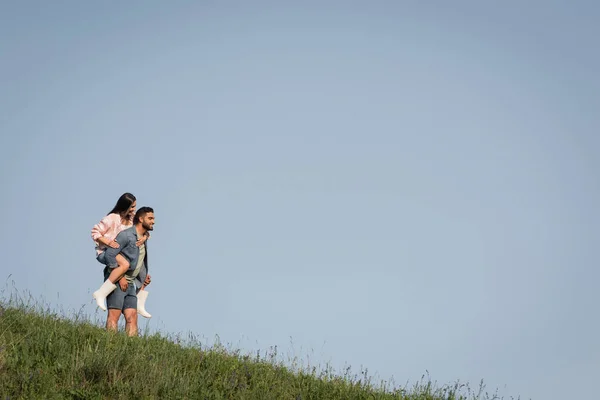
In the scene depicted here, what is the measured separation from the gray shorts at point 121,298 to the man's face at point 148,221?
0.90 metres

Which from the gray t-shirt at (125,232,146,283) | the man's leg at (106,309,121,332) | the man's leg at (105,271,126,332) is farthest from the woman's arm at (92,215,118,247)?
the man's leg at (106,309,121,332)

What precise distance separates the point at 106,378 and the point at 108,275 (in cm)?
396

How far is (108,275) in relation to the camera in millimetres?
12055

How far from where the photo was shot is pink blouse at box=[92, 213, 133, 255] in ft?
39.6

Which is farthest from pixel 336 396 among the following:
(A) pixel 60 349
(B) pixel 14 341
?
(B) pixel 14 341

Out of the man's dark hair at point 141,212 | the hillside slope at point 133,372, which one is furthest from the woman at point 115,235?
the hillside slope at point 133,372

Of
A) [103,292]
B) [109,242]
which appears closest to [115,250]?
[109,242]

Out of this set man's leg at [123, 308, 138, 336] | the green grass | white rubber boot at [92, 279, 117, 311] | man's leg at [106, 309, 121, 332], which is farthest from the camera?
man's leg at [123, 308, 138, 336]

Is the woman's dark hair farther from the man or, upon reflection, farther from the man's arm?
the man's arm

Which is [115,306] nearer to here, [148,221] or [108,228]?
[108,228]

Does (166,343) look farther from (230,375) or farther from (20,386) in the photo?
(20,386)

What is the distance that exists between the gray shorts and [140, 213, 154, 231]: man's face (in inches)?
35.3

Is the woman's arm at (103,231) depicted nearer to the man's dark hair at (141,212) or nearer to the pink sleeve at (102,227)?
the pink sleeve at (102,227)

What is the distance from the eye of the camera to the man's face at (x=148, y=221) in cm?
1213
